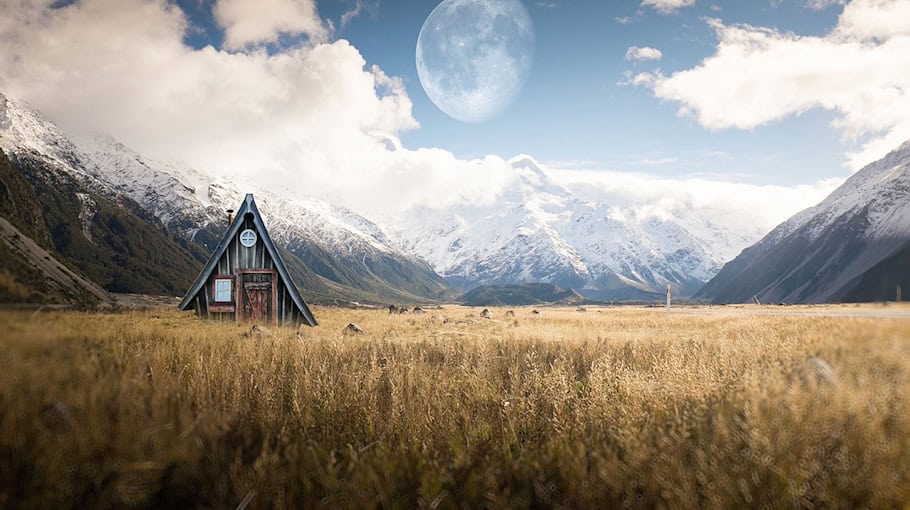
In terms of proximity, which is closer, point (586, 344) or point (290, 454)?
point (290, 454)

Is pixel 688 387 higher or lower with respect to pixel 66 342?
lower

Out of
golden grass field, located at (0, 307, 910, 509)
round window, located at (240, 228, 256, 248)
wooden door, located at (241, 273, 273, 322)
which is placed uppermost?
round window, located at (240, 228, 256, 248)

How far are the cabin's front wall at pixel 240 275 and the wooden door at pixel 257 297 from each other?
0.10 metres

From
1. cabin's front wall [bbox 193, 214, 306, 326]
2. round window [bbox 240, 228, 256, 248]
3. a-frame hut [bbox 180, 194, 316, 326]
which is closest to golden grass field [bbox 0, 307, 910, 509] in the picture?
a-frame hut [bbox 180, 194, 316, 326]

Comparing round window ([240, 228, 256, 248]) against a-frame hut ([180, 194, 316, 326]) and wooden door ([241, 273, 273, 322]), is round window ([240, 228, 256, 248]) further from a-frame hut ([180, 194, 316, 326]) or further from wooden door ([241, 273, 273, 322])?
wooden door ([241, 273, 273, 322])

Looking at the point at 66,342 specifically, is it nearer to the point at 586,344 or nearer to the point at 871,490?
the point at 871,490

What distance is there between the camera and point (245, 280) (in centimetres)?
1797

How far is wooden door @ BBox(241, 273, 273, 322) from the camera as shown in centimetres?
1769

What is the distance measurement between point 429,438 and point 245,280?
1507 centimetres

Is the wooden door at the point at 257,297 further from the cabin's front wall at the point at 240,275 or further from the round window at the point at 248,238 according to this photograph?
the round window at the point at 248,238

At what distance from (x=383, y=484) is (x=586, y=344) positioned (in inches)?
415

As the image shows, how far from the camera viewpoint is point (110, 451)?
154 inches

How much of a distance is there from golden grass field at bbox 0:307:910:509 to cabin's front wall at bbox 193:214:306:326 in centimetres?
1132

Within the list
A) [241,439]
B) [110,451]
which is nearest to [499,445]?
[241,439]
